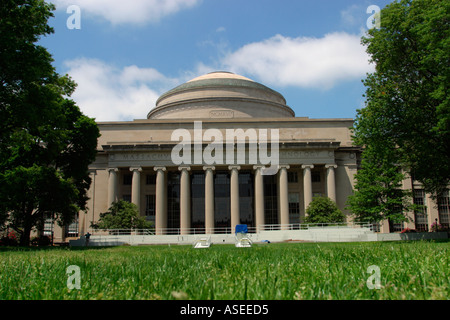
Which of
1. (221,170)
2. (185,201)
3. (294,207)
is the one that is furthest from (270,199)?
(185,201)

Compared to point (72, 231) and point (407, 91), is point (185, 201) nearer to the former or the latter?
point (72, 231)

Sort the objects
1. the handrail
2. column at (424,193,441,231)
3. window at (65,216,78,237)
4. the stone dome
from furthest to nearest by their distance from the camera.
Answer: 1. the stone dome
2. column at (424,193,441,231)
3. window at (65,216,78,237)
4. the handrail

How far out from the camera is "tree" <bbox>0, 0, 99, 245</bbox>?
21.0m

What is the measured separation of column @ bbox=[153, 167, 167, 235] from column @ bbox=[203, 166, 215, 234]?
20.9ft

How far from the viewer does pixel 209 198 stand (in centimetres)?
5559

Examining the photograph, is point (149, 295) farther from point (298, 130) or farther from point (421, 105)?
point (298, 130)

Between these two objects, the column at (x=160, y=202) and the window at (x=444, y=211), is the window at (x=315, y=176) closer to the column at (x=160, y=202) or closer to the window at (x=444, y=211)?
the window at (x=444, y=211)

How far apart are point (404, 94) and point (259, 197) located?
31371 millimetres

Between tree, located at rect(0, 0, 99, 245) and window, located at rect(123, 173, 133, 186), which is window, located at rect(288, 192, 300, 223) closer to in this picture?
window, located at rect(123, 173, 133, 186)

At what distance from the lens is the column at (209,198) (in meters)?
54.6

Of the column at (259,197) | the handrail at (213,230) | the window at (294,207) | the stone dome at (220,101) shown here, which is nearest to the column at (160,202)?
the handrail at (213,230)

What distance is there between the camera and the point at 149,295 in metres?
3.76

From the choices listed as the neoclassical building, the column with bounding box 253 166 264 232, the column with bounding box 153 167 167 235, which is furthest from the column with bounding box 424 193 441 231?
the column with bounding box 153 167 167 235

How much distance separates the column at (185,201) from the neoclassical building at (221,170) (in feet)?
0.48
